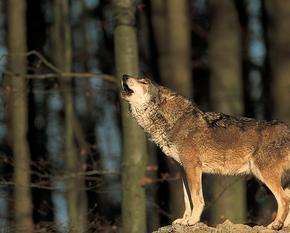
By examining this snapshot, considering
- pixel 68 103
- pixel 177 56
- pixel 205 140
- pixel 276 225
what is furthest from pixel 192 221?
pixel 68 103

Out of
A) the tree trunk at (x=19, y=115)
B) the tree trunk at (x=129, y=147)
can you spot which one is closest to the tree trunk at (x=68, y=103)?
the tree trunk at (x=19, y=115)

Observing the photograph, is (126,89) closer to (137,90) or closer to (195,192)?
(137,90)

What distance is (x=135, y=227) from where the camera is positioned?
56.1 ft

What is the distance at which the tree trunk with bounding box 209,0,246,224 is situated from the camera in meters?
20.0

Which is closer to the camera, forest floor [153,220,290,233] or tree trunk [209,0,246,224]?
forest floor [153,220,290,233]

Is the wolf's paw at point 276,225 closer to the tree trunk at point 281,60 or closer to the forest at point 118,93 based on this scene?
the forest at point 118,93

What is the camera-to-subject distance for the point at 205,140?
1198 cm

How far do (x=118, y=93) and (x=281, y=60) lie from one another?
3936 millimetres

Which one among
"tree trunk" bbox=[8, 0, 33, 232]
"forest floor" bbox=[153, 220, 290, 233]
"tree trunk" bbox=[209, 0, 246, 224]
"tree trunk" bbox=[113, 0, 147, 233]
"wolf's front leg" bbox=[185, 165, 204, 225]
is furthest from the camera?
"tree trunk" bbox=[8, 0, 33, 232]

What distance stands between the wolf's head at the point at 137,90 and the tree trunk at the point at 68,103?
1083 centimetres

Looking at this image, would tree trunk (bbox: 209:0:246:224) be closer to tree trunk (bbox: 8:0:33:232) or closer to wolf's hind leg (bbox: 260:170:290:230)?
tree trunk (bbox: 8:0:33:232)

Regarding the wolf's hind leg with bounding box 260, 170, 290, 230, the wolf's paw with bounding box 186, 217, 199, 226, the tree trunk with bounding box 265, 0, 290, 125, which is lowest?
the wolf's paw with bounding box 186, 217, 199, 226

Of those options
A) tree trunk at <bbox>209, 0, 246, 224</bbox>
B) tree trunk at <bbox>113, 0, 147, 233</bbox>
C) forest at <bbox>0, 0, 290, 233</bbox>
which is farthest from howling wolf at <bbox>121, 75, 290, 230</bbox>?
tree trunk at <bbox>209, 0, 246, 224</bbox>

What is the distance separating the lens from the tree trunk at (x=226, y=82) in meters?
20.0
